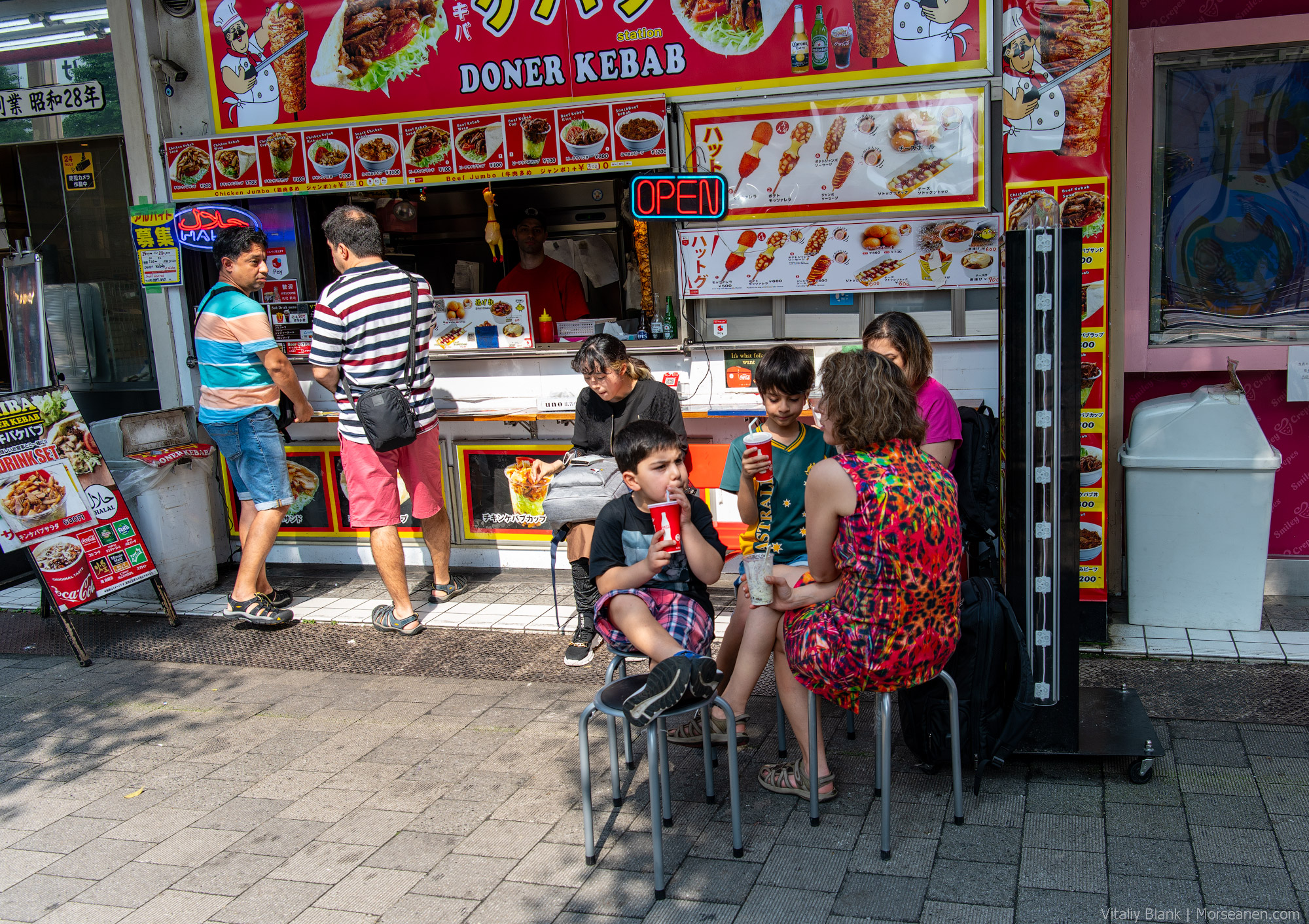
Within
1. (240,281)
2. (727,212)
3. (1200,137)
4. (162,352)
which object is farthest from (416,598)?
(1200,137)

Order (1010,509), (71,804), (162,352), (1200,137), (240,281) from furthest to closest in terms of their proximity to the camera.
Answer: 1. (162,352)
2. (240,281)
3. (1200,137)
4. (71,804)
5. (1010,509)

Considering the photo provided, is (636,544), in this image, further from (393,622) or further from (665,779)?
(393,622)

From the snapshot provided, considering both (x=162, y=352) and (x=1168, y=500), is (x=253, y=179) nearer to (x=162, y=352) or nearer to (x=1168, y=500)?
(x=162, y=352)

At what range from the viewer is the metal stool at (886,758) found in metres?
3.02

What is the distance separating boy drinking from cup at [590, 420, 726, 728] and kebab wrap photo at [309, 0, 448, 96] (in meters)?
3.62

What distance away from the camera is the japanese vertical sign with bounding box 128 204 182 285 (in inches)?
254

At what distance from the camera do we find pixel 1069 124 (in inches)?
172

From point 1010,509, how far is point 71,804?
3569 millimetres

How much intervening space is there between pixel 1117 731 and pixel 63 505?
5138 mm

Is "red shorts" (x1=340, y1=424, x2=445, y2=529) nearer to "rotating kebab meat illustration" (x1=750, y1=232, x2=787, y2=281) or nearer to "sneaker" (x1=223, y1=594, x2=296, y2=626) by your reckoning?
"sneaker" (x1=223, y1=594, x2=296, y2=626)

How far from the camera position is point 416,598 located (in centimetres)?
593

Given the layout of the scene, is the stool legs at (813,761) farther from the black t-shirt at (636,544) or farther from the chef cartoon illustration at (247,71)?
the chef cartoon illustration at (247,71)

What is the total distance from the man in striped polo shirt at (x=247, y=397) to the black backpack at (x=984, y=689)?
369 centimetres

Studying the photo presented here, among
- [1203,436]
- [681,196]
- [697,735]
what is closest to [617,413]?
[681,196]
